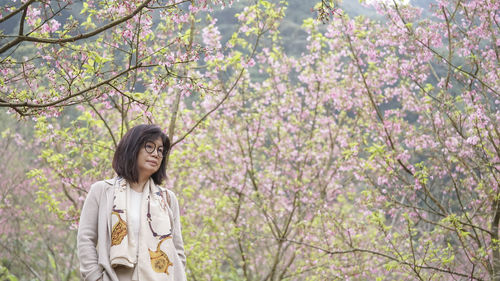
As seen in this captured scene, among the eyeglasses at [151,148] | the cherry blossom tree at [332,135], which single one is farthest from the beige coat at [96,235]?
the cherry blossom tree at [332,135]

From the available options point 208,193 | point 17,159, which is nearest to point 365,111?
point 208,193

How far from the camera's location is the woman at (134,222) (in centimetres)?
222

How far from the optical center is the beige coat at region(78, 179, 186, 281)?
7.19ft

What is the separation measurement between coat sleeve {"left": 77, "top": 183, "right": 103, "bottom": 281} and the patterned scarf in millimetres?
94

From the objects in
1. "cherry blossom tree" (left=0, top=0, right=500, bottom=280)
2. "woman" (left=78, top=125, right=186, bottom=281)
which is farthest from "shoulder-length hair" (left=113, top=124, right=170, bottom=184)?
"cherry blossom tree" (left=0, top=0, right=500, bottom=280)

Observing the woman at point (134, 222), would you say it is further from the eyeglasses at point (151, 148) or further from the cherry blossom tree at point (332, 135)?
the cherry blossom tree at point (332, 135)

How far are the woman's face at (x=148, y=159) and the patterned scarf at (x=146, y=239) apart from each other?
0.25 feet

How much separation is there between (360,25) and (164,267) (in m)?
5.02

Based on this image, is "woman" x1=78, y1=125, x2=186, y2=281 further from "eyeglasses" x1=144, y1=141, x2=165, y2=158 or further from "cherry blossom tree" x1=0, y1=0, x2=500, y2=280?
"cherry blossom tree" x1=0, y1=0, x2=500, y2=280

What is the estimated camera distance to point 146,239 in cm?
232

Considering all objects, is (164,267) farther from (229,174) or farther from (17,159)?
(17,159)

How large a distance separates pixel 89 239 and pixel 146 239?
0.27m

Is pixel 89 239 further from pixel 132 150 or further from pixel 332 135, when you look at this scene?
pixel 332 135

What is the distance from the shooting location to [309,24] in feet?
21.3
